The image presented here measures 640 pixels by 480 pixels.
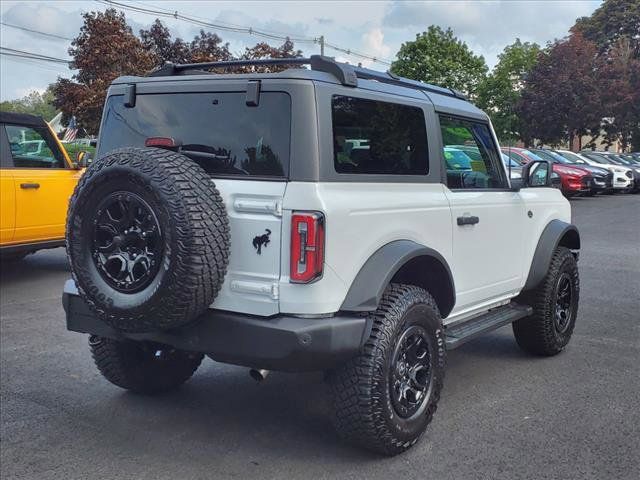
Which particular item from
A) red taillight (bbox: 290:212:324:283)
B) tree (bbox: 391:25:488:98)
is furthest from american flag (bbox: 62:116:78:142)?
red taillight (bbox: 290:212:324:283)

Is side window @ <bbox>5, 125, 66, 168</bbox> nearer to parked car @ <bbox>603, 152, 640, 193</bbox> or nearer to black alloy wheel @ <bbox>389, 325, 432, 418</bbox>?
black alloy wheel @ <bbox>389, 325, 432, 418</bbox>

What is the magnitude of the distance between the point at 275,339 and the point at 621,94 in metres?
41.2

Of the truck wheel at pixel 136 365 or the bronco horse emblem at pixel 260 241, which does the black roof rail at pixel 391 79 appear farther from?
the truck wheel at pixel 136 365

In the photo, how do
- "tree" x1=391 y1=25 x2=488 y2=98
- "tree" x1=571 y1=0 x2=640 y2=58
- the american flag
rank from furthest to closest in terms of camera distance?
"tree" x1=571 y1=0 x2=640 y2=58 < "tree" x1=391 y1=25 x2=488 y2=98 < the american flag

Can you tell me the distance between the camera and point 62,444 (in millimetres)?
3727

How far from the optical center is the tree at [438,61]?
121 ft

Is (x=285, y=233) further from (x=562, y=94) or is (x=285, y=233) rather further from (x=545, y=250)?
(x=562, y=94)

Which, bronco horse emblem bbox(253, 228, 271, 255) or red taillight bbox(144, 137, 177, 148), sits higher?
red taillight bbox(144, 137, 177, 148)

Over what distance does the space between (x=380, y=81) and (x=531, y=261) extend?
6.56 feet

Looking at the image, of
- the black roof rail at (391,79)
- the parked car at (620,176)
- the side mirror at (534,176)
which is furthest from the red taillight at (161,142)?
the parked car at (620,176)

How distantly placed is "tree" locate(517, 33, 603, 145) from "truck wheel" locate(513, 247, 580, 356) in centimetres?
3498

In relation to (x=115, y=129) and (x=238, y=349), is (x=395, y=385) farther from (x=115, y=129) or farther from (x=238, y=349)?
(x=115, y=129)

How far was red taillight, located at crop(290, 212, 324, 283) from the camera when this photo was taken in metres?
3.11

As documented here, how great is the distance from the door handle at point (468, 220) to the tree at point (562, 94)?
1427 inches
